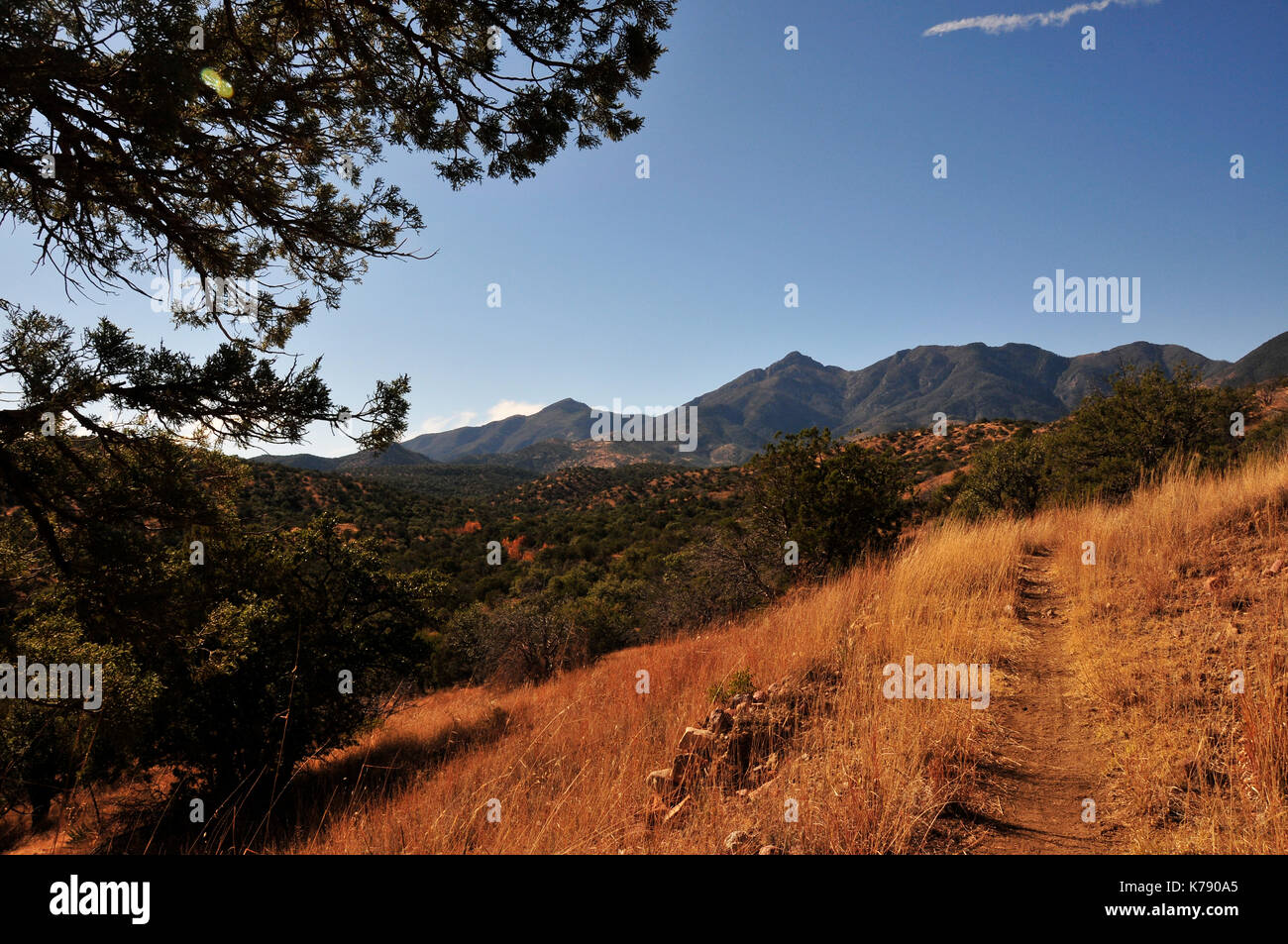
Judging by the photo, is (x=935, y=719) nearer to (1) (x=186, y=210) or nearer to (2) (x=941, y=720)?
(2) (x=941, y=720)

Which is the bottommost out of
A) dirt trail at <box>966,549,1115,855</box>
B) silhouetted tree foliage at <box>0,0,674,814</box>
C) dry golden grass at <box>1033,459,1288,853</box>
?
dirt trail at <box>966,549,1115,855</box>

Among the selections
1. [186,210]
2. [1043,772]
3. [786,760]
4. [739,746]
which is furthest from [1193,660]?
[186,210]

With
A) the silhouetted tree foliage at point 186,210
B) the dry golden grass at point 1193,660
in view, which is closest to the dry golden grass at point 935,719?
the dry golden grass at point 1193,660

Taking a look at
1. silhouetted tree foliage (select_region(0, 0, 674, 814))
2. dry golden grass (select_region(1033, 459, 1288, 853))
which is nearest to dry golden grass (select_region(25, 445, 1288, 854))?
dry golden grass (select_region(1033, 459, 1288, 853))

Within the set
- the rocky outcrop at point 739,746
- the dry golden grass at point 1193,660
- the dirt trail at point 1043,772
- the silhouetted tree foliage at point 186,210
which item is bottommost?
the rocky outcrop at point 739,746

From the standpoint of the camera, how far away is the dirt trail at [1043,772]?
2.22m

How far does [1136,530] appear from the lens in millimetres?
5590

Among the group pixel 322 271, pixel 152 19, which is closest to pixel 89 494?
pixel 322 271

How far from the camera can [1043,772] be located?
8.87ft

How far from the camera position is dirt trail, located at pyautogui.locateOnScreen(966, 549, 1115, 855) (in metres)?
2.22

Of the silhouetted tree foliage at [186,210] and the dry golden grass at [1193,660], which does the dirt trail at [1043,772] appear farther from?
the silhouetted tree foliage at [186,210]

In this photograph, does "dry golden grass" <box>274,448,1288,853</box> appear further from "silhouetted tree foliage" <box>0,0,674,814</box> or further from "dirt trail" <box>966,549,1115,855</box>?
"silhouetted tree foliage" <box>0,0,674,814</box>
